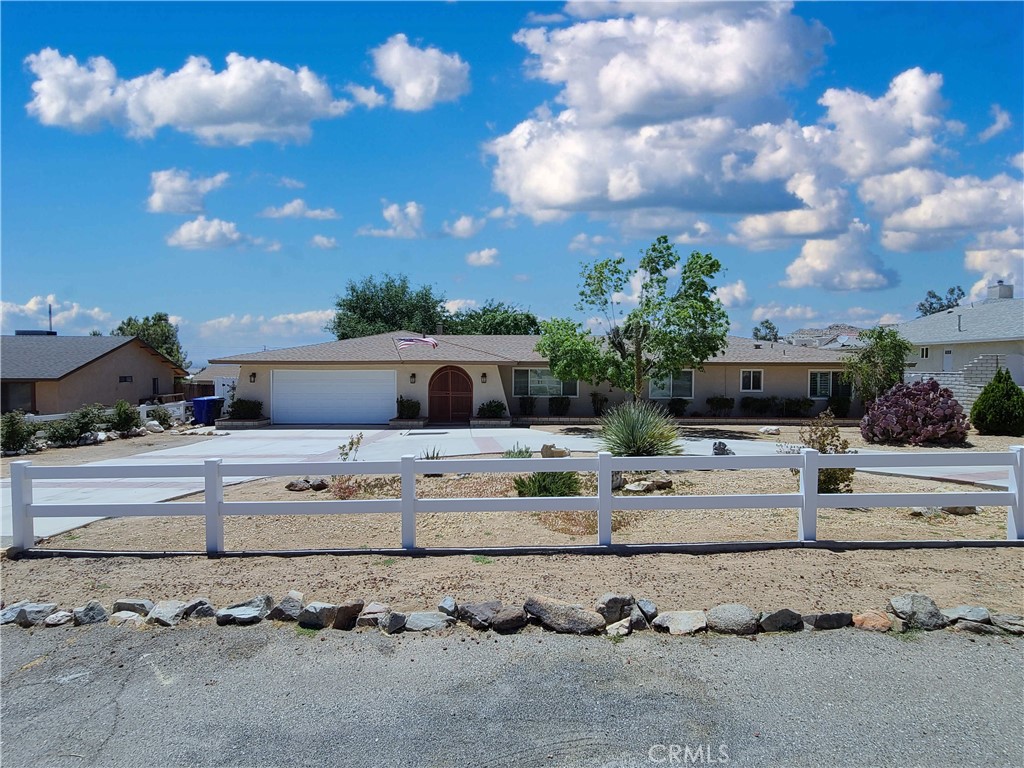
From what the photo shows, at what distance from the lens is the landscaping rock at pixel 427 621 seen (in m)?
5.77

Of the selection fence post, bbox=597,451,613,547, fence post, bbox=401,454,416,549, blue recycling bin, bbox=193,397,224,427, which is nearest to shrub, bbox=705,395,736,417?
blue recycling bin, bbox=193,397,224,427

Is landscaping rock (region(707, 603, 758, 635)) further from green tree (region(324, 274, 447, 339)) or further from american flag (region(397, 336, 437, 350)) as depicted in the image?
green tree (region(324, 274, 447, 339))

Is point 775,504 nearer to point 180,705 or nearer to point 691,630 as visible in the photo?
point 691,630

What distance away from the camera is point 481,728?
14.4 ft

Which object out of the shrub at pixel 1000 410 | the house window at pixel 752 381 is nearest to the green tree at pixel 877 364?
the house window at pixel 752 381

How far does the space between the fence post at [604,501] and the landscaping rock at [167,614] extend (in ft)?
12.8

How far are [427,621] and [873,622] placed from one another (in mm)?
3339

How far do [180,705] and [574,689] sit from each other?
7.94 feet

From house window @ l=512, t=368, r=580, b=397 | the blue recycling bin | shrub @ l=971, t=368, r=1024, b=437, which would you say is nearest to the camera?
shrub @ l=971, t=368, r=1024, b=437

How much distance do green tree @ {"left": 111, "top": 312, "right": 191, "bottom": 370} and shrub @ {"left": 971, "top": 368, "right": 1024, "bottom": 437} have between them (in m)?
53.8

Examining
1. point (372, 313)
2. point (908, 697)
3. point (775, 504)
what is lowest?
point (908, 697)

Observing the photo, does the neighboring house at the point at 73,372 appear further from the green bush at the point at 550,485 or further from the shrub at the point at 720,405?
the green bush at the point at 550,485

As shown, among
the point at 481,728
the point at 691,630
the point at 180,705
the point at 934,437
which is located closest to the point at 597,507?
the point at 691,630

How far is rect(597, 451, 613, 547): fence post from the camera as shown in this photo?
7.79m
